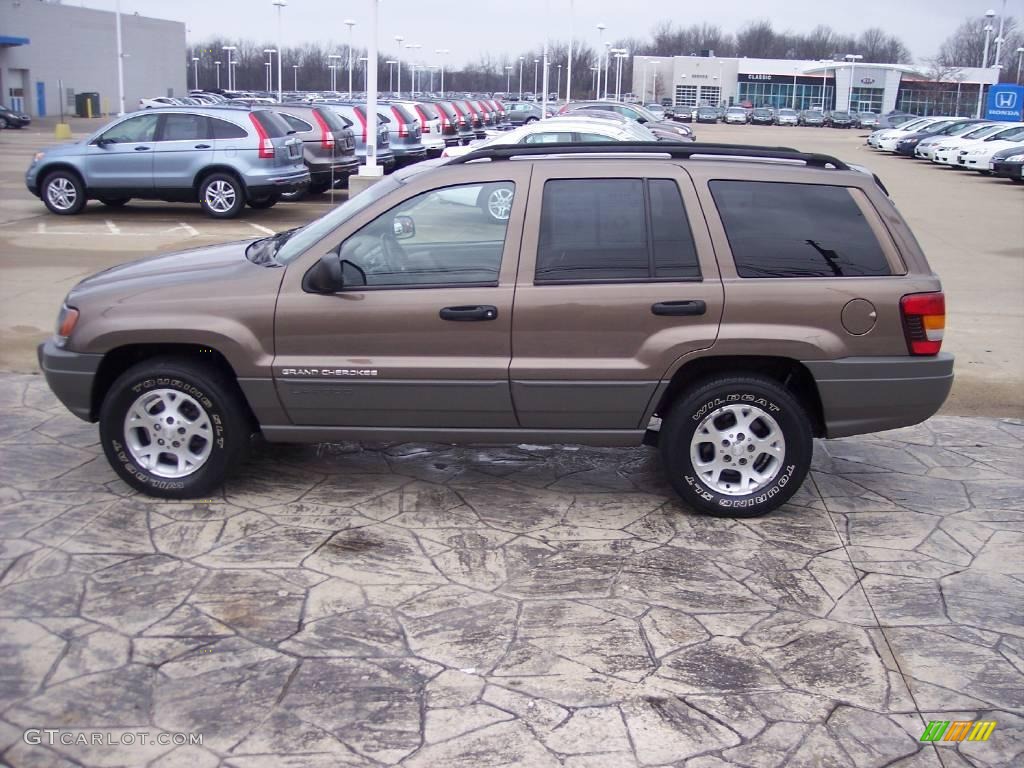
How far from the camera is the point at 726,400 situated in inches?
215

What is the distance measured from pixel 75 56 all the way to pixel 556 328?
73889 mm

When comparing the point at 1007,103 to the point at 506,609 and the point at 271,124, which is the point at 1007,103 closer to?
the point at 271,124

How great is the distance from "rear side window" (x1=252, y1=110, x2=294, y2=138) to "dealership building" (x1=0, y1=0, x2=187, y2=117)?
49.5 metres

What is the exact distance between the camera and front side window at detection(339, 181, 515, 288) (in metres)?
5.46

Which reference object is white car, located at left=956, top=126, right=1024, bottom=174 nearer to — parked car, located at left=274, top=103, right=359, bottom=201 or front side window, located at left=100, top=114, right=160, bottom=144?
parked car, located at left=274, top=103, right=359, bottom=201

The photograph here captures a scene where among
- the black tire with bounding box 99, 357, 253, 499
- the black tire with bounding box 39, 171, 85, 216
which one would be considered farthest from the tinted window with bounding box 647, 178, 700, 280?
the black tire with bounding box 39, 171, 85, 216

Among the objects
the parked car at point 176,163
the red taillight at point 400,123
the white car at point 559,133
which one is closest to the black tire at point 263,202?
the parked car at point 176,163

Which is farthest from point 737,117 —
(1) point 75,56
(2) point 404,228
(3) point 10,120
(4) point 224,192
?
(2) point 404,228

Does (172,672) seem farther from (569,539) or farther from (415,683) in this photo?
(569,539)

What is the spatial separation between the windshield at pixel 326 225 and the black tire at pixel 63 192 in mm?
12495

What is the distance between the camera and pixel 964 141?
114 ft

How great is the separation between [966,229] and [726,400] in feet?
49.5

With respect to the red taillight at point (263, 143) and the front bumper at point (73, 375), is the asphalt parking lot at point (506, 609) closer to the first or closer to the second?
the front bumper at point (73, 375)

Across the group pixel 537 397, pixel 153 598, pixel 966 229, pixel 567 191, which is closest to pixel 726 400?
pixel 537 397
